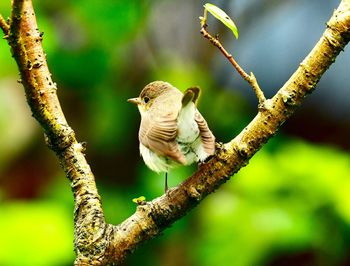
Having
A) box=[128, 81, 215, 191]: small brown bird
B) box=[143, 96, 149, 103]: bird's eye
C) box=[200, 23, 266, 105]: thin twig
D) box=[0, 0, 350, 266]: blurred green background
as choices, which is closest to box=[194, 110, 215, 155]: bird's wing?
box=[128, 81, 215, 191]: small brown bird

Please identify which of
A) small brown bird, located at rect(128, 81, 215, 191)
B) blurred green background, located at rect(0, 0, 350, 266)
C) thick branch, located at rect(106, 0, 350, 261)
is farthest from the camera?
blurred green background, located at rect(0, 0, 350, 266)

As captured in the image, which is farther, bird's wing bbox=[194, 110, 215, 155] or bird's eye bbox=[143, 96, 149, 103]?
bird's eye bbox=[143, 96, 149, 103]

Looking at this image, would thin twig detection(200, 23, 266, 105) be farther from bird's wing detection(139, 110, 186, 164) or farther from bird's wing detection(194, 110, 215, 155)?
bird's wing detection(139, 110, 186, 164)

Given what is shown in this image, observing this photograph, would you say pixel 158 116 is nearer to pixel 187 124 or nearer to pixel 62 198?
pixel 187 124

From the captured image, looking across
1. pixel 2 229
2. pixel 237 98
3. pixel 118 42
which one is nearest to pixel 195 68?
pixel 237 98

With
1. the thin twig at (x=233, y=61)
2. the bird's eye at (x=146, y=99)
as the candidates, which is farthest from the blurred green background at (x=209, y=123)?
the thin twig at (x=233, y=61)

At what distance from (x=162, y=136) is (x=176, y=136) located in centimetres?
5

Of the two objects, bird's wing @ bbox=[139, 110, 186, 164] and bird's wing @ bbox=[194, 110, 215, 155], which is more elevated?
bird's wing @ bbox=[139, 110, 186, 164]

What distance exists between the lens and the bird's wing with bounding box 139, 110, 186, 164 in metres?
1.51

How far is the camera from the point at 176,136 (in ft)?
5.18

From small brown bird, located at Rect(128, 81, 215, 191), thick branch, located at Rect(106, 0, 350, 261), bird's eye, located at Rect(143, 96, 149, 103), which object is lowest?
thick branch, located at Rect(106, 0, 350, 261)

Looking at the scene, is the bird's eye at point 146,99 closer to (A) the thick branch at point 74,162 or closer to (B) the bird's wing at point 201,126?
(B) the bird's wing at point 201,126

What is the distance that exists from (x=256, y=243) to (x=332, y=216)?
0.33 meters

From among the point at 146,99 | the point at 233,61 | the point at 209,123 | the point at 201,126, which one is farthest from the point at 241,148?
the point at 209,123
